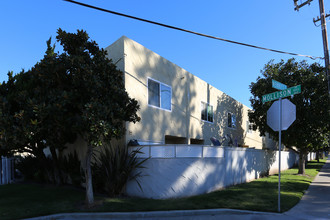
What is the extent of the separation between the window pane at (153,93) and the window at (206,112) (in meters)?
4.39

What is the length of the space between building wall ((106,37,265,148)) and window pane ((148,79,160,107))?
252mm

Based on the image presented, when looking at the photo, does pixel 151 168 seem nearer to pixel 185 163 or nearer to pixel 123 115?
pixel 185 163

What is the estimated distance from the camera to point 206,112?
606 inches

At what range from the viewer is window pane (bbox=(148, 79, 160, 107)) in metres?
11.0

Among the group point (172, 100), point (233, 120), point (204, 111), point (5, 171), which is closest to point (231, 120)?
point (233, 120)

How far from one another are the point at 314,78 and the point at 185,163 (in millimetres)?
10283

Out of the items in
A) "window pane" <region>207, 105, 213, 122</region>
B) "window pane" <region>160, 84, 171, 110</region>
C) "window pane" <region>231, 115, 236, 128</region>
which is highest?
"window pane" <region>160, 84, 171, 110</region>

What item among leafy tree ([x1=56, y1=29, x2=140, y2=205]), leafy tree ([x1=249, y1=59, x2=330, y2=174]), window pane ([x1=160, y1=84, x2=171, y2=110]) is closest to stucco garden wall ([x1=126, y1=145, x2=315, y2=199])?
leafy tree ([x1=56, y1=29, x2=140, y2=205])

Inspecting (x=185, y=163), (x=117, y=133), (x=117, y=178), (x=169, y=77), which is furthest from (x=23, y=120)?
(x=169, y=77)

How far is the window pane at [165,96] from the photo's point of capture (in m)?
11.7

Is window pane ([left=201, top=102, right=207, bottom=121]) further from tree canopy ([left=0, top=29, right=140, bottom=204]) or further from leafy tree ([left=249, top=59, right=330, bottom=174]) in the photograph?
tree canopy ([left=0, top=29, right=140, bottom=204])

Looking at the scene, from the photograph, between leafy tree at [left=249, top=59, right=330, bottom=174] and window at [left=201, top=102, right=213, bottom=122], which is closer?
leafy tree at [left=249, top=59, right=330, bottom=174]

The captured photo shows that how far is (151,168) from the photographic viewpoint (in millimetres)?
8852

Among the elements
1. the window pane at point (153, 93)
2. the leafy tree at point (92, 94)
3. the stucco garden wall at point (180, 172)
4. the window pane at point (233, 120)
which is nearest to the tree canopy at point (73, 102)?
the leafy tree at point (92, 94)
